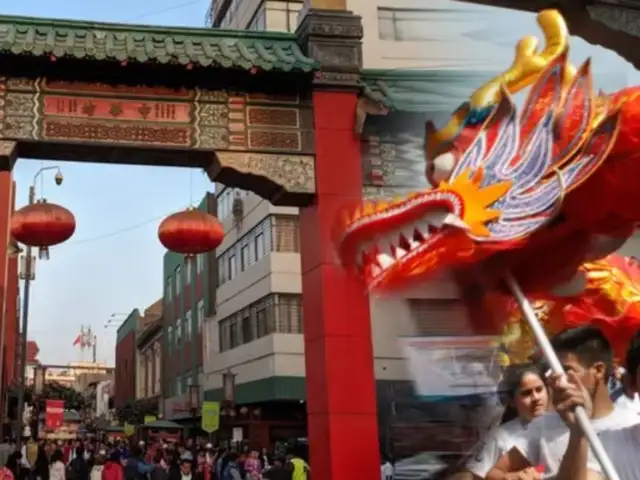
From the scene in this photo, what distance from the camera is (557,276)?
3.74 metres

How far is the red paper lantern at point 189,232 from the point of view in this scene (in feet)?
26.3

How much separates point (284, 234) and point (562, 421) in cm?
1920

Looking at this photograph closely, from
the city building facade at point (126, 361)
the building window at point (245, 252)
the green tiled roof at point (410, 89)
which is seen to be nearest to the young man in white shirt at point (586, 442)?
the green tiled roof at point (410, 89)

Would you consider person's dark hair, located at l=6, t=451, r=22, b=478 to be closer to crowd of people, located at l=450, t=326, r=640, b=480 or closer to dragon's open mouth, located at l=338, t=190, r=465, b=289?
dragon's open mouth, located at l=338, t=190, r=465, b=289

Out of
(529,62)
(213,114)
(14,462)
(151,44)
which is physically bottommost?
(14,462)

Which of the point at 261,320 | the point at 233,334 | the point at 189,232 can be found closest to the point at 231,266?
the point at 233,334

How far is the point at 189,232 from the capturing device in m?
8.00

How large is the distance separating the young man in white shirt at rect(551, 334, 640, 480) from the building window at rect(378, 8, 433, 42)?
305 cm

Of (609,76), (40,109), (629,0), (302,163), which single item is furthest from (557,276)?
(40,109)

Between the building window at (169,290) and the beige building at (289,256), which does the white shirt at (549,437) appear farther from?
the building window at (169,290)

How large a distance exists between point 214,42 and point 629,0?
11.2 feet

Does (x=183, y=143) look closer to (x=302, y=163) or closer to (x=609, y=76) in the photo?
(x=302, y=163)

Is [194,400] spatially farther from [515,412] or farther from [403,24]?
[515,412]

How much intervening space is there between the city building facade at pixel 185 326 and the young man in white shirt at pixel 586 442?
22925 millimetres
